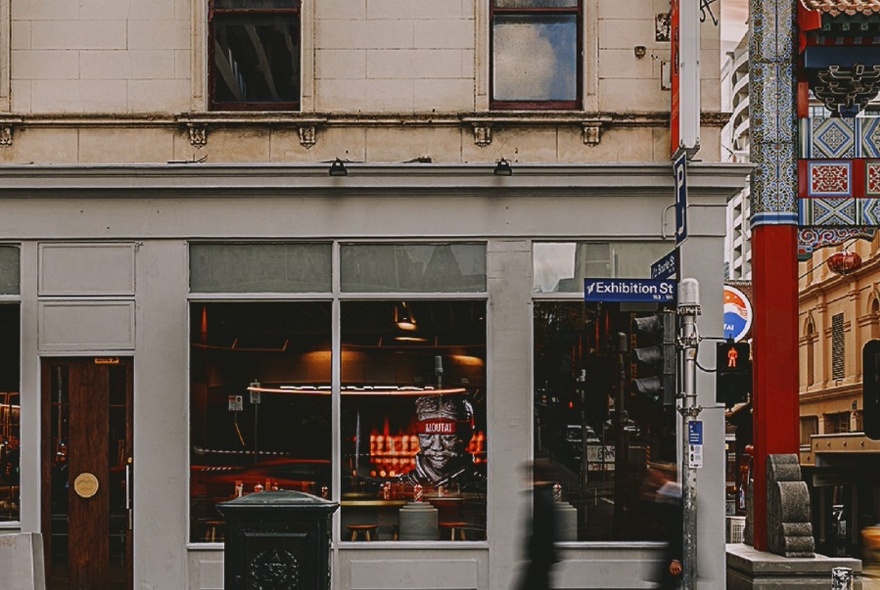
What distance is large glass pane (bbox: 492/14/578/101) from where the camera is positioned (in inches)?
585

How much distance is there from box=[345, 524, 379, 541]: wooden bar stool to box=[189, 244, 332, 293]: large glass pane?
259cm

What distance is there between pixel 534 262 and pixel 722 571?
3848 mm

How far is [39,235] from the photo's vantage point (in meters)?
14.4

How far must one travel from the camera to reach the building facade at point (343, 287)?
564 inches

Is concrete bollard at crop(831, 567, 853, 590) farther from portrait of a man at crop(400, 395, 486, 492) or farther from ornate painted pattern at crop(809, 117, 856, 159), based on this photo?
ornate painted pattern at crop(809, 117, 856, 159)

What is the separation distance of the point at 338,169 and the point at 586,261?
112 inches

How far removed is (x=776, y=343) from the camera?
49.0 ft

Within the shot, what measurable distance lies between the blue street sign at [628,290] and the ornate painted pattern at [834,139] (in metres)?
2.91

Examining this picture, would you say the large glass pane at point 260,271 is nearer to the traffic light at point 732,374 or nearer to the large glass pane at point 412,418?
the large glass pane at point 412,418

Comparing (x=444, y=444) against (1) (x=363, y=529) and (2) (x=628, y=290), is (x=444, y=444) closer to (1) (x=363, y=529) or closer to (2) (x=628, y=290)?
(1) (x=363, y=529)

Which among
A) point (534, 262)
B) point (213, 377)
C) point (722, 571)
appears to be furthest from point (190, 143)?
point (722, 571)

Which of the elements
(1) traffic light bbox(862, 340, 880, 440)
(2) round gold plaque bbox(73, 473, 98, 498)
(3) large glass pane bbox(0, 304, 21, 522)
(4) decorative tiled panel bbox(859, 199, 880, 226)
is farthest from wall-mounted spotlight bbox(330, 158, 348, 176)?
(1) traffic light bbox(862, 340, 880, 440)

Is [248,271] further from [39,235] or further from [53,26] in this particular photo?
[53,26]

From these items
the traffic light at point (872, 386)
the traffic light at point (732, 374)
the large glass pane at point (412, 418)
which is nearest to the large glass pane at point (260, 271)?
the large glass pane at point (412, 418)
